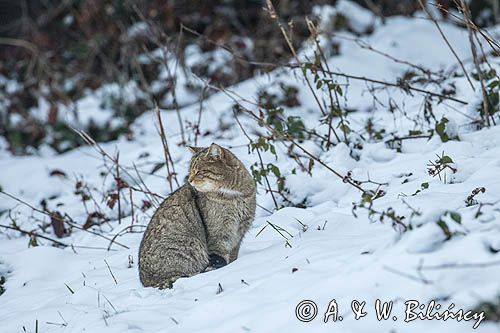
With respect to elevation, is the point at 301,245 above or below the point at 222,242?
below

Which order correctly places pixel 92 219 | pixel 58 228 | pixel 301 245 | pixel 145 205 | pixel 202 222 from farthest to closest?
pixel 92 219 → pixel 58 228 → pixel 145 205 → pixel 202 222 → pixel 301 245

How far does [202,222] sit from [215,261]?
34 cm

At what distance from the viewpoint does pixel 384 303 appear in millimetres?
3107

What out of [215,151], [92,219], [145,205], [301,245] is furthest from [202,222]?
[92,219]

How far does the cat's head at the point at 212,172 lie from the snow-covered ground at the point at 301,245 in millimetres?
506

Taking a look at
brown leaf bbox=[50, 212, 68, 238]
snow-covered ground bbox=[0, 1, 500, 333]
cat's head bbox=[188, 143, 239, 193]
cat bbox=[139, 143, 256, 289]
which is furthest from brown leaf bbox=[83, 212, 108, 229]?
cat's head bbox=[188, 143, 239, 193]

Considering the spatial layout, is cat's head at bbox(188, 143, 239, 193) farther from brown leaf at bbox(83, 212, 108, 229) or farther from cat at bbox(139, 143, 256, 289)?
brown leaf at bbox(83, 212, 108, 229)

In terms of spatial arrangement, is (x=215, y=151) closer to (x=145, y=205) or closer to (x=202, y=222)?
(x=202, y=222)

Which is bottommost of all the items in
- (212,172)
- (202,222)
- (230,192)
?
(202,222)

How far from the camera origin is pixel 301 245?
174 inches

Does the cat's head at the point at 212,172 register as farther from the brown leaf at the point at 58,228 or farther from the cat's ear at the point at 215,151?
the brown leaf at the point at 58,228

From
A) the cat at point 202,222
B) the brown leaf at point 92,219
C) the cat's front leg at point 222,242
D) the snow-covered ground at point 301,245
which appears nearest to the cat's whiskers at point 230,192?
the cat at point 202,222

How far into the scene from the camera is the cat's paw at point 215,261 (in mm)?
4953

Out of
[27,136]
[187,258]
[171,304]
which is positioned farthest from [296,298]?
[27,136]
